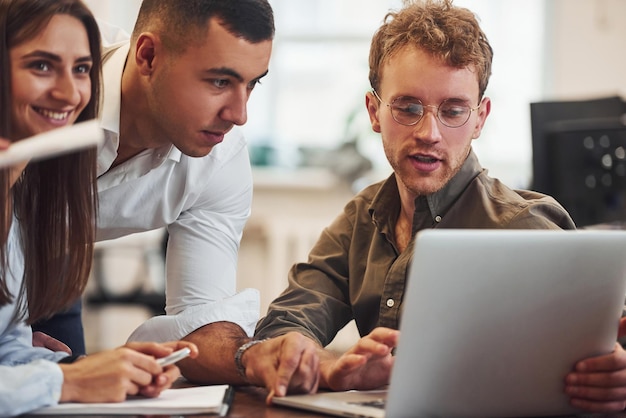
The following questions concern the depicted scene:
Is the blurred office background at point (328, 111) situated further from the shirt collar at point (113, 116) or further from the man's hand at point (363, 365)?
the man's hand at point (363, 365)

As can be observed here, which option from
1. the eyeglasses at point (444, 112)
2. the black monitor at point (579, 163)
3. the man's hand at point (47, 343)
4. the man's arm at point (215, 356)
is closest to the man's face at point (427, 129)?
the eyeglasses at point (444, 112)

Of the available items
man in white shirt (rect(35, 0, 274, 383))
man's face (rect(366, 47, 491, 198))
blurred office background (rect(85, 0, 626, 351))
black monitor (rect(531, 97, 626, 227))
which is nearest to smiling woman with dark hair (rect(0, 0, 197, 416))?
man in white shirt (rect(35, 0, 274, 383))

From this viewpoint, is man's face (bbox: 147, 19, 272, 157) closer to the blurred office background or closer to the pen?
the pen

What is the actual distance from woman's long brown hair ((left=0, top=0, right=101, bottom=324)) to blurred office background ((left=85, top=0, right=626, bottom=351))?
2.74 metres

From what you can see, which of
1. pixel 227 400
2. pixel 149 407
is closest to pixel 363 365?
pixel 227 400

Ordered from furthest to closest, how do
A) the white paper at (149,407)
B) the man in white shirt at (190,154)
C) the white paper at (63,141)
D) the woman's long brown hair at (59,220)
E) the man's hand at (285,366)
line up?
the man in white shirt at (190,154) → the woman's long brown hair at (59,220) → the man's hand at (285,366) → the white paper at (149,407) → the white paper at (63,141)

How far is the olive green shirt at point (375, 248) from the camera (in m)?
1.50

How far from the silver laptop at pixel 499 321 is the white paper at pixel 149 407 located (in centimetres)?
11

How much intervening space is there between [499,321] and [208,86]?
2.49 ft

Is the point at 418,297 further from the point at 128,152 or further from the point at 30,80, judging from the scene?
the point at 128,152

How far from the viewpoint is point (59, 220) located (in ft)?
4.62

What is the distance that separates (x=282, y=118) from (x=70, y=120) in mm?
3151

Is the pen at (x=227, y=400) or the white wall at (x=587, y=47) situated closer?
the pen at (x=227, y=400)

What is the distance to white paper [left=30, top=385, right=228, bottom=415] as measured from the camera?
114 centimetres
